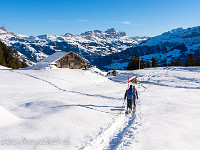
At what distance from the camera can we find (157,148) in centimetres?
620

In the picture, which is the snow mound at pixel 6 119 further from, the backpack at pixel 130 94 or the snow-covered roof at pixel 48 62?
the snow-covered roof at pixel 48 62

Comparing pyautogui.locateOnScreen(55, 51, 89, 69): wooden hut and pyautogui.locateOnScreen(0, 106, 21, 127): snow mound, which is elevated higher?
pyautogui.locateOnScreen(55, 51, 89, 69): wooden hut

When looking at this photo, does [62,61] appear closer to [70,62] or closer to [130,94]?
[70,62]

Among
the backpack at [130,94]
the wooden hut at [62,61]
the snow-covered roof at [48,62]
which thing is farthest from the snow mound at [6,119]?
the snow-covered roof at [48,62]

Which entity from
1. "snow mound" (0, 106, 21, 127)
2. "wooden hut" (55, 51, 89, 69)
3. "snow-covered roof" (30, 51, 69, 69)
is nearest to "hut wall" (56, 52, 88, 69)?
"wooden hut" (55, 51, 89, 69)

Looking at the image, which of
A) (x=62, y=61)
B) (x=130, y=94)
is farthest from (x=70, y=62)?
(x=130, y=94)

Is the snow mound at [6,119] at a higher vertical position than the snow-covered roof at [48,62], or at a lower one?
lower

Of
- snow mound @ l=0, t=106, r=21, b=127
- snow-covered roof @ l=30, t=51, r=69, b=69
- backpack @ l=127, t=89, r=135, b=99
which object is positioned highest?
snow-covered roof @ l=30, t=51, r=69, b=69

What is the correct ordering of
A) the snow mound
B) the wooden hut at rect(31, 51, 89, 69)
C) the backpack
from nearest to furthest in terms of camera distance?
the snow mound, the backpack, the wooden hut at rect(31, 51, 89, 69)

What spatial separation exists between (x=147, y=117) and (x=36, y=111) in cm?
796

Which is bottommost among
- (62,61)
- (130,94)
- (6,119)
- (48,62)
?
(6,119)

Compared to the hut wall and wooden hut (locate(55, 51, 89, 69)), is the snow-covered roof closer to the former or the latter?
wooden hut (locate(55, 51, 89, 69))

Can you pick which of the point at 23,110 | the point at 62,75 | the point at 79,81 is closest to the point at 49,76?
the point at 62,75

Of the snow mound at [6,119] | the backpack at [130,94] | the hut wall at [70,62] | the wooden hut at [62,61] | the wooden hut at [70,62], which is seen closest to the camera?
the snow mound at [6,119]
